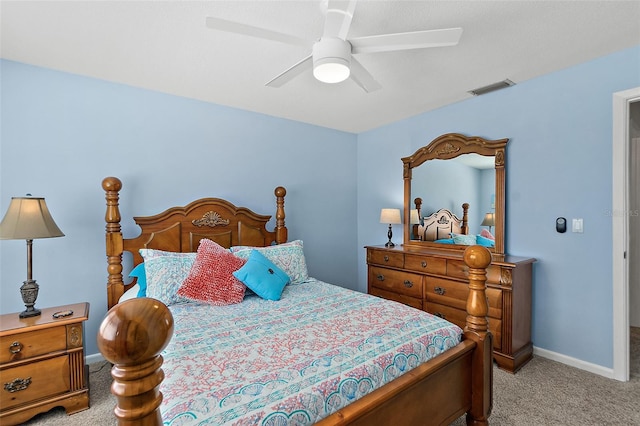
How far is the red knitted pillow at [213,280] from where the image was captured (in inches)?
86.7

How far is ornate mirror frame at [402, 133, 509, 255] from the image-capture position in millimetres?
2963

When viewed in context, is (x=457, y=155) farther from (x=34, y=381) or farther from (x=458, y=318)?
(x=34, y=381)

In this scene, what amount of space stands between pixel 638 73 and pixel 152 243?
4.07 meters

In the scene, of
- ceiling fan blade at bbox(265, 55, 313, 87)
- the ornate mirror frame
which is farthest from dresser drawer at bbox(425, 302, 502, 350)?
ceiling fan blade at bbox(265, 55, 313, 87)

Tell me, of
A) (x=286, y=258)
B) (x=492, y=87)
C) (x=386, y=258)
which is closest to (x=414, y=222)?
(x=386, y=258)

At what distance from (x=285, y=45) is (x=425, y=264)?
2.31 m

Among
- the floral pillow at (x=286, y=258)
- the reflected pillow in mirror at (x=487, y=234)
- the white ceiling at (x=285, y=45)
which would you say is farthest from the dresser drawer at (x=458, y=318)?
the white ceiling at (x=285, y=45)

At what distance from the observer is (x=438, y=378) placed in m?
1.52

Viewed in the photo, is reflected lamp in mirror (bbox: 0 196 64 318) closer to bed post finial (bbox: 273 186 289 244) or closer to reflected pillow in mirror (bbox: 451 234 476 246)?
bed post finial (bbox: 273 186 289 244)

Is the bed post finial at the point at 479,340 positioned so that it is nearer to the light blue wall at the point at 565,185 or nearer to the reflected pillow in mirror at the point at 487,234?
the light blue wall at the point at 565,185

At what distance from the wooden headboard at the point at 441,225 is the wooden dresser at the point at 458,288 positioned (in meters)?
0.19

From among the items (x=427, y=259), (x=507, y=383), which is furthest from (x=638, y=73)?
(x=507, y=383)

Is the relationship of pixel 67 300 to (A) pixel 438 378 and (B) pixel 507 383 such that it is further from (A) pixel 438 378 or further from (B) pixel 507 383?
(B) pixel 507 383

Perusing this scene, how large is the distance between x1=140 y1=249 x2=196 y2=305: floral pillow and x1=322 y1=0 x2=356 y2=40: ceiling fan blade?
1.87m
